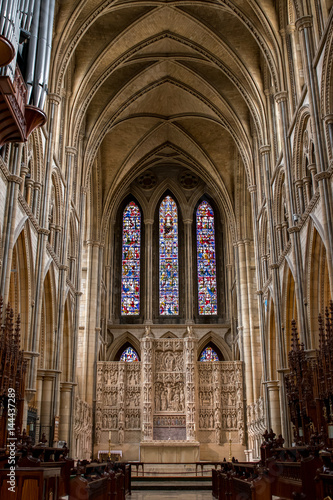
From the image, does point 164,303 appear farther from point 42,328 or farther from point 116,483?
point 116,483

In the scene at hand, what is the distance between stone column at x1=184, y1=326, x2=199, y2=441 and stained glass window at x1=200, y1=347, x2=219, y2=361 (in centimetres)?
465

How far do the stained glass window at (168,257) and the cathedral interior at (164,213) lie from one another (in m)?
0.10

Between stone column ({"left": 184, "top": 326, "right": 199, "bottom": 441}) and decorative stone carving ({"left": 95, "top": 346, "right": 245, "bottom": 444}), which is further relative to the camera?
decorative stone carving ({"left": 95, "top": 346, "right": 245, "bottom": 444})

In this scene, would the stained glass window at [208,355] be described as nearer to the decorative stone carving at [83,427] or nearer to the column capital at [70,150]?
the decorative stone carving at [83,427]

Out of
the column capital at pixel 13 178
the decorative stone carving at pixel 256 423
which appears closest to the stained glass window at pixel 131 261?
the decorative stone carving at pixel 256 423

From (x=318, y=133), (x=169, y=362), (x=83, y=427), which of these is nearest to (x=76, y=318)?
(x=83, y=427)

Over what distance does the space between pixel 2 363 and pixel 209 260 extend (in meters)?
24.3

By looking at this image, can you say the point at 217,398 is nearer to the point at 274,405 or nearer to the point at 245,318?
the point at 245,318

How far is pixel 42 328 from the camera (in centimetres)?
2202

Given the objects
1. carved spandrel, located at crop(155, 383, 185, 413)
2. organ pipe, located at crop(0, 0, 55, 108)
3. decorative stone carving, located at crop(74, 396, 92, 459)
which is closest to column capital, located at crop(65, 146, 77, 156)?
organ pipe, located at crop(0, 0, 55, 108)

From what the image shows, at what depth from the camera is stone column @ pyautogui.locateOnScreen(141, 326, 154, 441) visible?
1126 inches

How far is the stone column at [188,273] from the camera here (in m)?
35.1

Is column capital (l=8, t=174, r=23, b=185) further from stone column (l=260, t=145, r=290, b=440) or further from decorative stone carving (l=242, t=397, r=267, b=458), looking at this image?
decorative stone carving (l=242, t=397, r=267, b=458)

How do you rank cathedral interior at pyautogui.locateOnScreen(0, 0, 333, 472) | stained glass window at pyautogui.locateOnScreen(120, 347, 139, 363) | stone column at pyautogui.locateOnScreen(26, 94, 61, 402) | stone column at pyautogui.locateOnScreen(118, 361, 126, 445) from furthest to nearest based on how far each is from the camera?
stained glass window at pyautogui.locateOnScreen(120, 347, 139, 363) < stone column at pyautogui.locateOnScreen(118, 361, 126, 445) < stone column at pyautogui.locateOnScreen(26, 94, 61, 402) < cathedral interior at pyautogui.locateOnScreen(0, 0, 333, 472)
